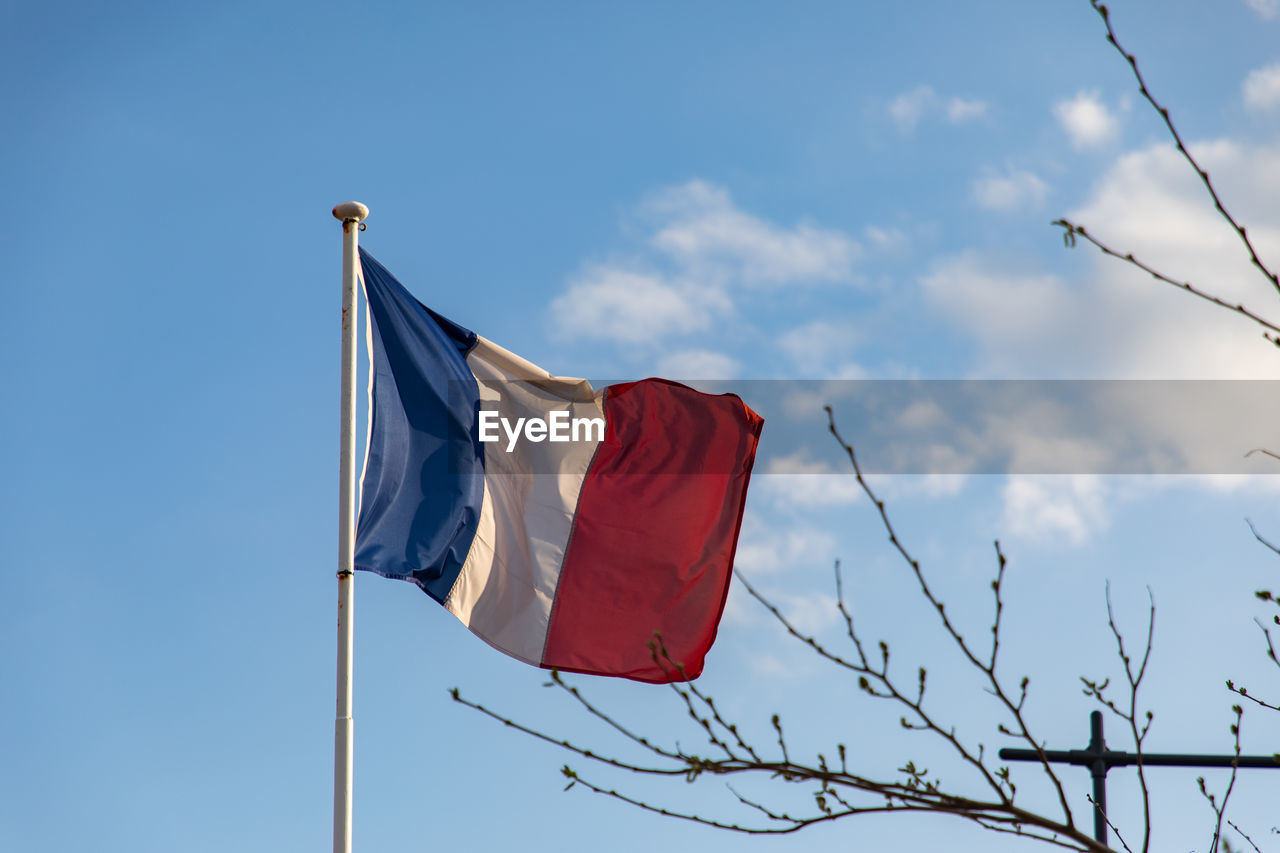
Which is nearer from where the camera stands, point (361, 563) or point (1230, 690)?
point (1230, 690)

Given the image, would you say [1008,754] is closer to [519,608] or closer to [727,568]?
[727,568]

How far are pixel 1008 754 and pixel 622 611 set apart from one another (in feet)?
9.87

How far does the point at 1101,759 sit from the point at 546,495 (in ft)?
15.1

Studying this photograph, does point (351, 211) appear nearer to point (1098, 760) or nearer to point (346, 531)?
point (346, 531)

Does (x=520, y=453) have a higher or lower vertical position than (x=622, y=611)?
higher

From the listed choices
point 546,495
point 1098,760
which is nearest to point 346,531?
point 546,495

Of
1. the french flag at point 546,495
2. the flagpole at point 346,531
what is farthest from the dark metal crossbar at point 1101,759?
the flagpole at point 346,531

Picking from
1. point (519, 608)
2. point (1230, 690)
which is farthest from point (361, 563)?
Answer: point (1230, 690)

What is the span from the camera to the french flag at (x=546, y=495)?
34.1 ft

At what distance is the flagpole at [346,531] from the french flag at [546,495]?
0.17 metres

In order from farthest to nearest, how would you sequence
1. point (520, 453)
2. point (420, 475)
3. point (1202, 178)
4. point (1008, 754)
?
point (520, 453)
point (420, 475)
point (1008, 754)
point (1202, 178)

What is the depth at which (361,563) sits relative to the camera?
9844mm

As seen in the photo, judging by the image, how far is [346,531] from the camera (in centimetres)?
980

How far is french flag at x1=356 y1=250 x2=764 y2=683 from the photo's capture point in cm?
1038
